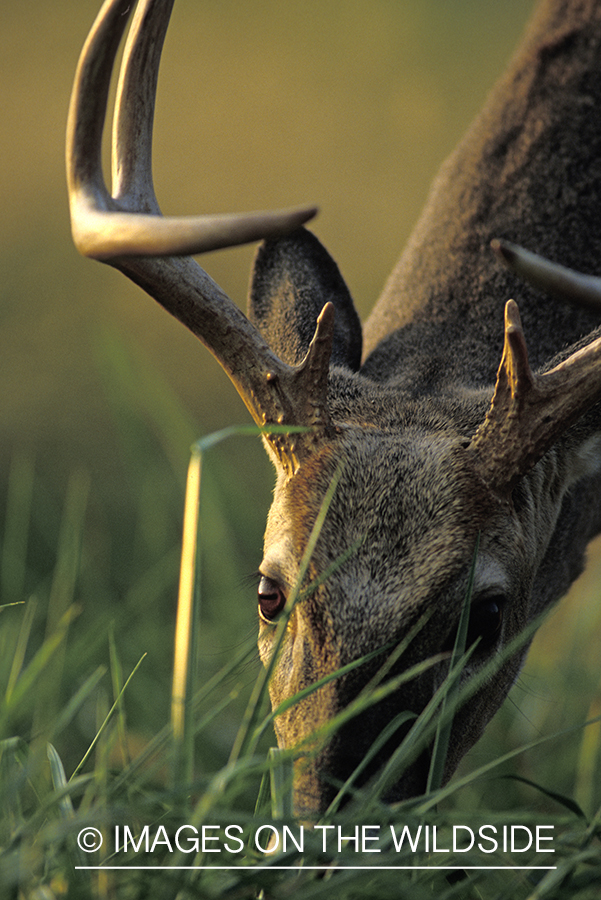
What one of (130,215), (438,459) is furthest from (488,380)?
(130,215)

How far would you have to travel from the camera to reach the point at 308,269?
321cm

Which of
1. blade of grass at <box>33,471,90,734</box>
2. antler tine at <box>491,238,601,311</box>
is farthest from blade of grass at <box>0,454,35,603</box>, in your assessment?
antler tine at <box>491,238,601,311</box>

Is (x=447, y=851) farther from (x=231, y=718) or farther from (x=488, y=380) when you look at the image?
(x=231, y=718)

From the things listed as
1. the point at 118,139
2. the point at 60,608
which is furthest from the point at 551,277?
the point at 60,608

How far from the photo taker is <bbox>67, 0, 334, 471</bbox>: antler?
7.91 feet

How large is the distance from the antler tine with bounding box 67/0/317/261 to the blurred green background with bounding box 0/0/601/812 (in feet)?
3.75

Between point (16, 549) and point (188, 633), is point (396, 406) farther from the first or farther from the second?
A: point (16, 549)

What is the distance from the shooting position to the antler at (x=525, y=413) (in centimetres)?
231

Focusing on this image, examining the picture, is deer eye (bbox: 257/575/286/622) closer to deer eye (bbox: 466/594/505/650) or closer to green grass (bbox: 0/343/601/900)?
green grass (bbox: 0/343/601/900)

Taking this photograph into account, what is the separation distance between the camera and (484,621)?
2330mm

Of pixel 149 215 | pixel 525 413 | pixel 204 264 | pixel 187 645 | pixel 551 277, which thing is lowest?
pixel 187 645

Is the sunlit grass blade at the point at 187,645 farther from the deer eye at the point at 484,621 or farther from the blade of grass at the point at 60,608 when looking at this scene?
the deer eye at the point at 484,621

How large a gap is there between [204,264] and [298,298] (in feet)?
19.5

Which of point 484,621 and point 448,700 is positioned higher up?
point 484,621
